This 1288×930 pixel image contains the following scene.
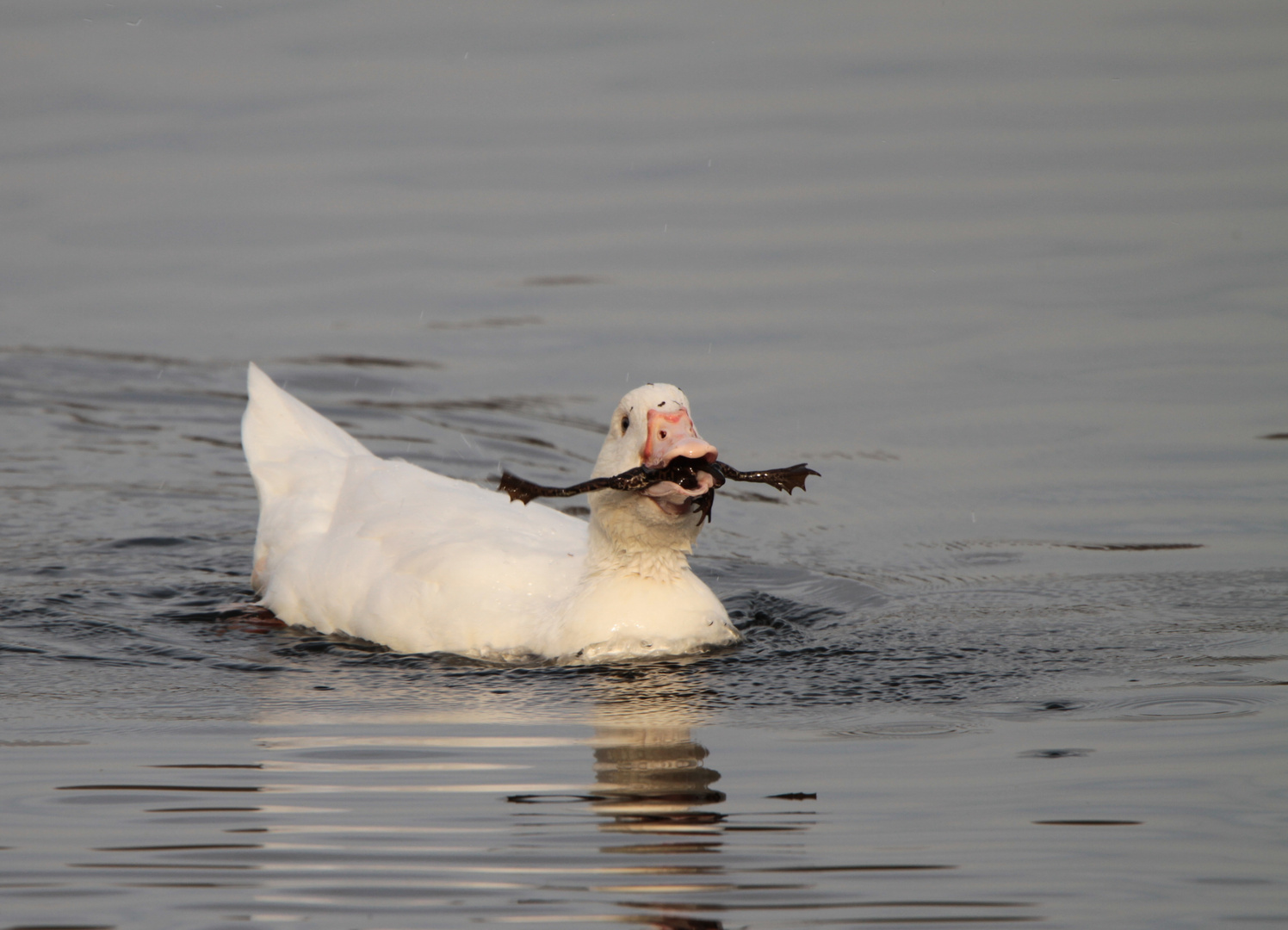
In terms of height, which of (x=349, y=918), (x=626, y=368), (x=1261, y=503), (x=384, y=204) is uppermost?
(x=384, y=204)

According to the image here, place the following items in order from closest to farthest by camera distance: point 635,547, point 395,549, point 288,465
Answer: point 635,547
point 395,549
point 288,465

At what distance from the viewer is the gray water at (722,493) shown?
4.78m

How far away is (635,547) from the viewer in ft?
24.1

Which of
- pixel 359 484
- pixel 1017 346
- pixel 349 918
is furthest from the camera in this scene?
pixel 1017 346

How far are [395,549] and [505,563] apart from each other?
59cm

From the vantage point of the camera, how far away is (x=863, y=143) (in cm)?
1579

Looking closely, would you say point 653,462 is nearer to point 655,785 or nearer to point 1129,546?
point 655,785

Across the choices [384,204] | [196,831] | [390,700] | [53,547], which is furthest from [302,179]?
[196,831]

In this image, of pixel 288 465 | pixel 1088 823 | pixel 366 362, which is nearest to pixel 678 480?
pixel 1088 823

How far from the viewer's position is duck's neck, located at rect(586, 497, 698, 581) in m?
7.25

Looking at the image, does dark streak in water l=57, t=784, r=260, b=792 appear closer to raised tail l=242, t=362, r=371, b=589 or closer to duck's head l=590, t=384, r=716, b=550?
duck's head l=590, t=384, r=716, b=550

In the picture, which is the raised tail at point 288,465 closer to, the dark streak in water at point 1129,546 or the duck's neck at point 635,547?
the duck's neck at point 635,547

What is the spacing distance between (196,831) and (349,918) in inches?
32.1

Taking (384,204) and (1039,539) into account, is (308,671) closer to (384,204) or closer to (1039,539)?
(1039,539)
